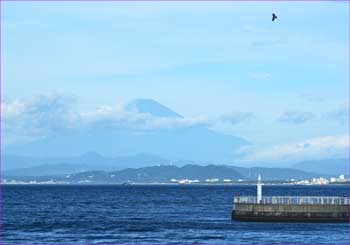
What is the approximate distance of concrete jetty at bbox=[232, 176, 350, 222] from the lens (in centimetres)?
9325

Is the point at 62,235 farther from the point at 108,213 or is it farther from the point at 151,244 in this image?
the point at 108,213

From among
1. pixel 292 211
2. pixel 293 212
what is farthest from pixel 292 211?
pixel 293 212

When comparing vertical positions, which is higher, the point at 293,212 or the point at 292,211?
the point at 292,211

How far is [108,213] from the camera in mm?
124812

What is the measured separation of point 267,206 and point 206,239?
18.4 meters

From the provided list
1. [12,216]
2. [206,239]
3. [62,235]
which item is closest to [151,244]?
[206,239]

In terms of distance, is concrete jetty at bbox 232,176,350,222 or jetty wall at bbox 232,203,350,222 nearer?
jetty wall at bbox 232,203,350,222

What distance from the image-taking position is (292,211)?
94.9 metres

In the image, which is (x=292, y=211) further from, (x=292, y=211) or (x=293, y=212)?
(x=293, y=212)

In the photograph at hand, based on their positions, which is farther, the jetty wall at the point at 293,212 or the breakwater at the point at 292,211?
the breakwater at the point at 292,211

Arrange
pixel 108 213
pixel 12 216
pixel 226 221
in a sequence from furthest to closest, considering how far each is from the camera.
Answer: pixel 108 213 < pixel 12 216 < pixel 226 221

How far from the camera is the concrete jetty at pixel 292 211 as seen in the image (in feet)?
306

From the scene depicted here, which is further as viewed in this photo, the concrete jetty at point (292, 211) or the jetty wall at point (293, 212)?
the concrete jetty at point (292, 211)

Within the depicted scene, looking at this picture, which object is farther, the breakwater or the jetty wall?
the breakwater
